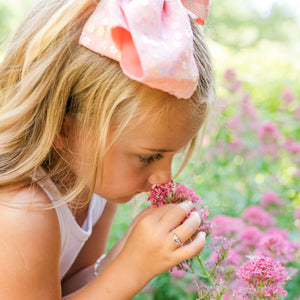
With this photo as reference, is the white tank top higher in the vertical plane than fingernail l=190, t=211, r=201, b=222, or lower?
lower

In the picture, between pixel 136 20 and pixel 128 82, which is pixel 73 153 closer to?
pixel 128 82

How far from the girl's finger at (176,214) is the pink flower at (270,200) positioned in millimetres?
1102

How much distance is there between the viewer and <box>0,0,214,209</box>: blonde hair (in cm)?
116

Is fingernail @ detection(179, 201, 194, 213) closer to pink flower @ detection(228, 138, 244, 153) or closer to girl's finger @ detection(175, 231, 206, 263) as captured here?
girl's finger @ detection(175, 231, 206, 263)

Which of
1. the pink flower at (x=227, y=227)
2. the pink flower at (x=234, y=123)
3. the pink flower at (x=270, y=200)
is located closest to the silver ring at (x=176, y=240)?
the pink flower at (x=227, y=227)

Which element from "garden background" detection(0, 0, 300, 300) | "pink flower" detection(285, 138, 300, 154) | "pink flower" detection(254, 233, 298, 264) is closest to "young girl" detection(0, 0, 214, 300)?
"garden background" detection(0, 0, 300, 300)

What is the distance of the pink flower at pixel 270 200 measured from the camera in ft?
7.15

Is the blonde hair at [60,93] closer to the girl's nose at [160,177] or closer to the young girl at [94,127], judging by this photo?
the young girl at [94,127]

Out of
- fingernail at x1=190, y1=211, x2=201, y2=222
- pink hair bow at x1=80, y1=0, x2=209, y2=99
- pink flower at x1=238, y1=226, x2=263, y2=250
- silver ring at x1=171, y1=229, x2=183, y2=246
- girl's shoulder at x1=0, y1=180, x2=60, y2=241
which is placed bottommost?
pink flower at x1=238, y1=226, x2=263, y2=250

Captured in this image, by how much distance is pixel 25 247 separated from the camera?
1174mm

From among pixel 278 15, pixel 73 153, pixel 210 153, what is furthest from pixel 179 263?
pixel 278 15

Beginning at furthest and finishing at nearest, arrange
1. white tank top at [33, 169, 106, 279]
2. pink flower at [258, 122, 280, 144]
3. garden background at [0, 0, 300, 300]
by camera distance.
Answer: pink flower at [258, 122, 280, 144], garden background at [0, 0, 300, 300], white tank top at [33, 169, 106, 279]

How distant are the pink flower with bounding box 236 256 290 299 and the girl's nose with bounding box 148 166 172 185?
33cm

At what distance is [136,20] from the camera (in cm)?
103
